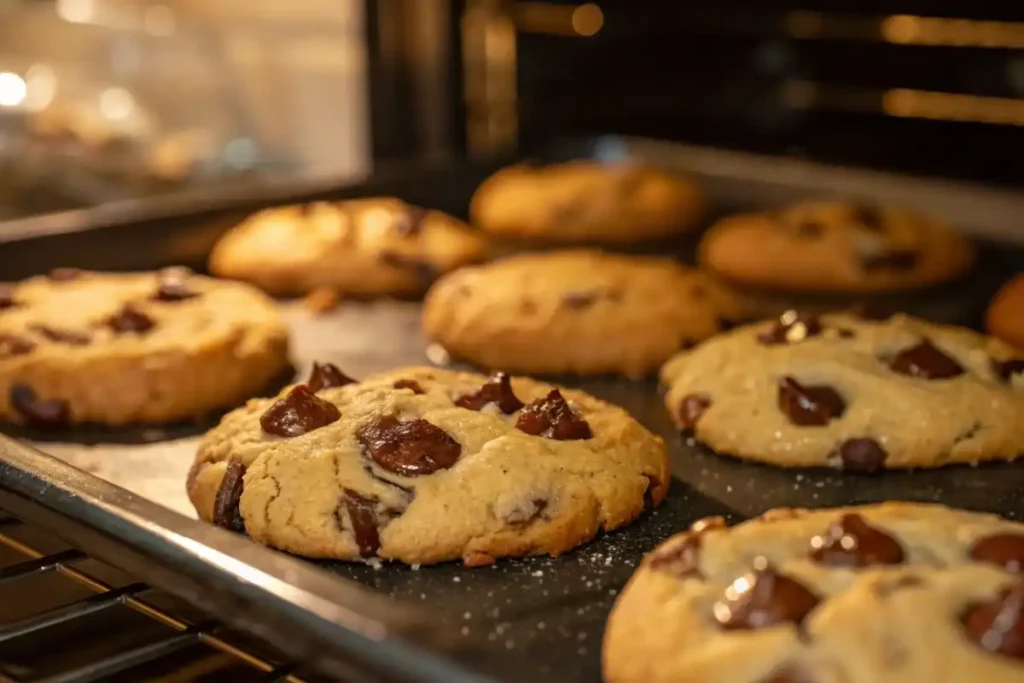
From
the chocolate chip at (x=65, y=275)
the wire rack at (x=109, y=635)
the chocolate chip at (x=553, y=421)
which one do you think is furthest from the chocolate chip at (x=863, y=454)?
the chocolate chip at (x=65, y=275)

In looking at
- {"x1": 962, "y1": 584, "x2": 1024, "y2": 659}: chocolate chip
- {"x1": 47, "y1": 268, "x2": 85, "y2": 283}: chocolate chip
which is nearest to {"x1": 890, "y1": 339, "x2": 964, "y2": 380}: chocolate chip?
{"x1": 962, "y1": 584, "x2": 1024, "y2": 659}: chocolate chip

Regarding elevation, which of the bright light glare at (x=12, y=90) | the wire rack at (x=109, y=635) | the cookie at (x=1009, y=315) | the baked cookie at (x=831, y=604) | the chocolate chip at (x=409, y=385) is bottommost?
the wire rack at (x=109, y=635)

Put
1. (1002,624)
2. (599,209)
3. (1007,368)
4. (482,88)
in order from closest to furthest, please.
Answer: (1002,624)
(1007,368)
(599,209)
(482,88)

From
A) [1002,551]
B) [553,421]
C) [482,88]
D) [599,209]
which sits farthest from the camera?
[482,88]

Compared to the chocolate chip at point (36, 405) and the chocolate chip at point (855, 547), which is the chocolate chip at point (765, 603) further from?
the chocolate chip at point (36, 405)

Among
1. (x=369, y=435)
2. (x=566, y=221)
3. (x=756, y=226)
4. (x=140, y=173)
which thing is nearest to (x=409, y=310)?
(x=566, y=221)

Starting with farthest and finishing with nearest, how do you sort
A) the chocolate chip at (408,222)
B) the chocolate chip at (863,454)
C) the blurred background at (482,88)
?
the blurred background at (482,88)
the chocolate chip at (408,222)
the chocolate chip at (863,454)

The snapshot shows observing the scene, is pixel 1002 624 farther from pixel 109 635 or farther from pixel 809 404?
pixel 109 635

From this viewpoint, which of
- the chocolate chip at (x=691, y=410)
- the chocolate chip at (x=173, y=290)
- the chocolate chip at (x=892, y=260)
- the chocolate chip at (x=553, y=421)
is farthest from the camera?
the chocolate chip at (x=892, y=260)

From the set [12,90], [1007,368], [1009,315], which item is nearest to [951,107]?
[1009,315]
